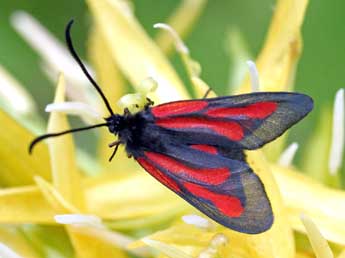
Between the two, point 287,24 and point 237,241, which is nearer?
point 237,241

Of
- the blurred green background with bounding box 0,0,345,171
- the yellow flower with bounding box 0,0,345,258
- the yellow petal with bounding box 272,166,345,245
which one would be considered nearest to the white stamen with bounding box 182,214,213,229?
the yellow flower with bounding box 0,0,345,258

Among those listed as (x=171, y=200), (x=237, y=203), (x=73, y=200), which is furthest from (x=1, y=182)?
(x=237, y=203)

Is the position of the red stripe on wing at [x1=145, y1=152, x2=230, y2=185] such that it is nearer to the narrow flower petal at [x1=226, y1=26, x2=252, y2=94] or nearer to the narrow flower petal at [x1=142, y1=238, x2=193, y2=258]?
the narrow flower petal at [x1=142, y1=238, x2=193, y2=258]

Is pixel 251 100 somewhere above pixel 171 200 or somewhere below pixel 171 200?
above

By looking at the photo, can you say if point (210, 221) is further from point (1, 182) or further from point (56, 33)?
point (56, 33)

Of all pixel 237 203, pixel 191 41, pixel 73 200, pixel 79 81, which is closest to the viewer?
pixel 237 203

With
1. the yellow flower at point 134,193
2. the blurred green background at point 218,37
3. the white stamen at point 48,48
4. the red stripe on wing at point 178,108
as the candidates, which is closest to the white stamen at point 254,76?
the yellow flower at point 134,193

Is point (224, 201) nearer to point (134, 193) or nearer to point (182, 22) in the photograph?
point (134, 193)
